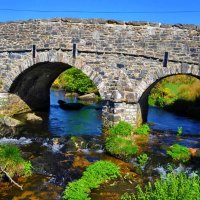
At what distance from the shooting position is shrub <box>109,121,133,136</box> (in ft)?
58.6

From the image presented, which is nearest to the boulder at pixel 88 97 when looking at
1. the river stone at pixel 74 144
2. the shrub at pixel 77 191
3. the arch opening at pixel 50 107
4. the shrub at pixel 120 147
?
the arch opening at pixel 50 107

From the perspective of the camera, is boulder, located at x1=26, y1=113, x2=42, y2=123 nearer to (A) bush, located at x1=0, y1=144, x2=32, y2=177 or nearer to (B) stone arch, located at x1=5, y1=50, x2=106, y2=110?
(B) stone arch, located at x1=5, y1=50, x2=106, y2=110

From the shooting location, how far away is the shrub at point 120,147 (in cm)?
1559

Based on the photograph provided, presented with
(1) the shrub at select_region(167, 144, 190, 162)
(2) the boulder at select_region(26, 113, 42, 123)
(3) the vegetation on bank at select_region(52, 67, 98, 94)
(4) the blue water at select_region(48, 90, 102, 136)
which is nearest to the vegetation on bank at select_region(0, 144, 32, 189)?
(1) the shrub at select_region(167, 144, 190, 162)

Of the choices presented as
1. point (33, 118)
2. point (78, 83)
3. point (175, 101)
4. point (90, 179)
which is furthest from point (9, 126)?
point (78, 83)

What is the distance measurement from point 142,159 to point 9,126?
986 centimetres

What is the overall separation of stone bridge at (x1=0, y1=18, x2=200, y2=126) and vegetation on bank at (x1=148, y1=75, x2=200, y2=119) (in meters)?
7.61

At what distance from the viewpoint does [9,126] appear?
69.4 ft

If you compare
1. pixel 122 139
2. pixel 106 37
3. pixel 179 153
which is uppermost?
pixel 106 37

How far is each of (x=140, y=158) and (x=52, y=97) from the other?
2077cm

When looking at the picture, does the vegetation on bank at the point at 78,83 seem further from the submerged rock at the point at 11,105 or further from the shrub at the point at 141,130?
the shrub at the point at 141,130

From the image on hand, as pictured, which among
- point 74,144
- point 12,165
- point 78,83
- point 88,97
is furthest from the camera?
point 78,83

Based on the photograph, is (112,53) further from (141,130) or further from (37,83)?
(37,83)

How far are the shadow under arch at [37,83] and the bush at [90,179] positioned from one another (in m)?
10.3
